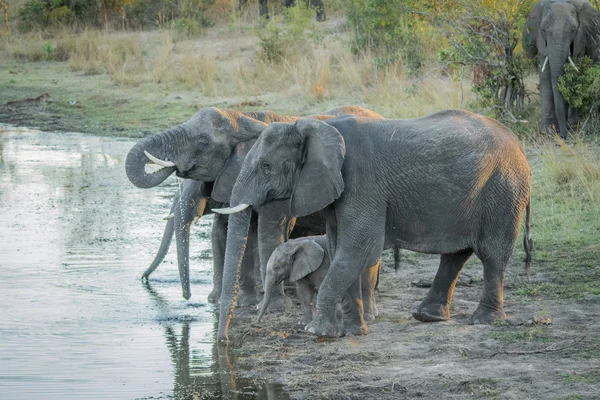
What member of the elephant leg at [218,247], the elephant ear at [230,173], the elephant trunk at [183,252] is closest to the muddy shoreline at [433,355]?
the elephant leg at [218,247]

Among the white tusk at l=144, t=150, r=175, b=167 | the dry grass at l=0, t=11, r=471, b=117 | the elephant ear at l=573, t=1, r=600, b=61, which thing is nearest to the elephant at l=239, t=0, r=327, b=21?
the dry grass at l=0, t=11, r=471, b=117

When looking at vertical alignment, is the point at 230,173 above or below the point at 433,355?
above

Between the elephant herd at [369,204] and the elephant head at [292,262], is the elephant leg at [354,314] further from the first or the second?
the elephant head at [292,262]

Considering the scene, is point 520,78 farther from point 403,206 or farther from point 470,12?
point 403,206

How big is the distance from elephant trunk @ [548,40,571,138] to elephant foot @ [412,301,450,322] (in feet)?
23.1

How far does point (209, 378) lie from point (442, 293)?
66.8 inches

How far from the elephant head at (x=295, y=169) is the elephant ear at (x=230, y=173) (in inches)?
39.2

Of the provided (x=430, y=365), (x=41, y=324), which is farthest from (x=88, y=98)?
(x=430, y=365)

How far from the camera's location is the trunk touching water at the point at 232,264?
7070 millimetres

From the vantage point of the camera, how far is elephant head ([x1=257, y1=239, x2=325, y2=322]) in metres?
7.27

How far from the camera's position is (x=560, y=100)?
13938 mm

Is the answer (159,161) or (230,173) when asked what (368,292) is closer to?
(230,173)

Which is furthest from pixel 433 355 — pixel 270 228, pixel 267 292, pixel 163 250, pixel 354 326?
pixel 163 250

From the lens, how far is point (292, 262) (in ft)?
24.1
